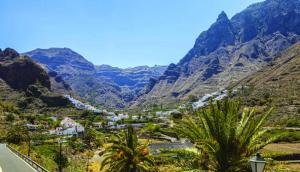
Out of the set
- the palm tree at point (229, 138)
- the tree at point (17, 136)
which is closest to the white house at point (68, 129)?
the tree at point (17, 136)

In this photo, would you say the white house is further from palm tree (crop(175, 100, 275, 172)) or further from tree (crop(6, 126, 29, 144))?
palm tree (crop(175, 100, 275, 172))

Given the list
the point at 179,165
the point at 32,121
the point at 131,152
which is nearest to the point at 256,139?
the point at 179,165


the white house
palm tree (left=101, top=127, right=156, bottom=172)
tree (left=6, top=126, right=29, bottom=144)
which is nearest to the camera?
palm tree (left=101, top=127, right=156, bottom=172)

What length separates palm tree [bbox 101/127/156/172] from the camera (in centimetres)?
3155

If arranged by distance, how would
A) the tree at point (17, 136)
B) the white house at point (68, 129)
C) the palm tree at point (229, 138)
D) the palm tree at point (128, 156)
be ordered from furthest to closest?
the white house at point (68, 129) < the tree at point (17, 136) < the palm tree at point (128, 156) < the palm tree at point (229, 138)

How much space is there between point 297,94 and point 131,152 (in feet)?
439

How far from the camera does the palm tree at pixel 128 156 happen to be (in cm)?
3155

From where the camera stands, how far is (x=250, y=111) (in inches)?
648

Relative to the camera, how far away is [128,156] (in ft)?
105

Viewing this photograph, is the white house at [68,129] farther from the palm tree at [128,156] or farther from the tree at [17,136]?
the palm tree at [128,156]

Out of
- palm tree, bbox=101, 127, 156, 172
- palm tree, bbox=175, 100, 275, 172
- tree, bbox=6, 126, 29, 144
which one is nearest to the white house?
tree, bbox=6, 126, 29, 144

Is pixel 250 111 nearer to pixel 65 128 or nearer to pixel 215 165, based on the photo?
pixel 215 165

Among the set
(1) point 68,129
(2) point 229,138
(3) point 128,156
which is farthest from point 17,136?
(2) point 229,138

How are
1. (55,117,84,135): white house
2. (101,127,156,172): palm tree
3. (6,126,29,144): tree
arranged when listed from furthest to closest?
(55,117,84,135): white house → (6,126,29,144): tree → (101,127,156,172): palm tree
